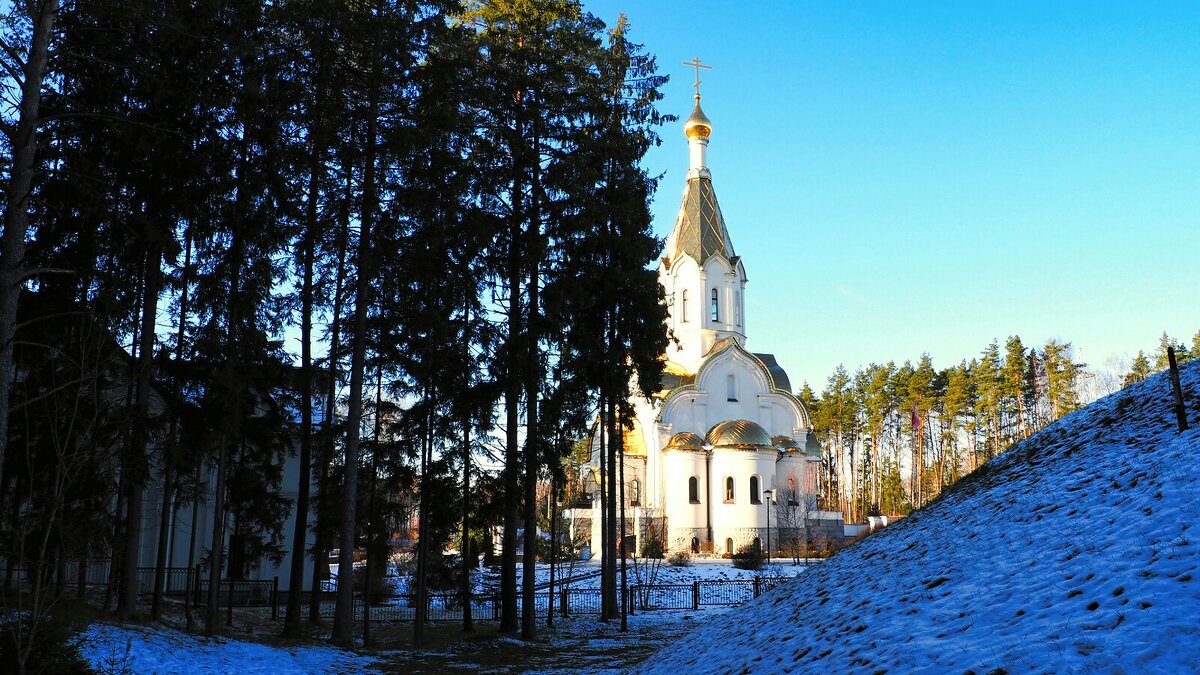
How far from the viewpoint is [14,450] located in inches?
582

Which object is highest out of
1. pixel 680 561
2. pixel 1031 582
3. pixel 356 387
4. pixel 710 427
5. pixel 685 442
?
pixel 710 427

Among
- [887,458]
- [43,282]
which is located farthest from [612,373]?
[887,458]

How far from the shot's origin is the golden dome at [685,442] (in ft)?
153

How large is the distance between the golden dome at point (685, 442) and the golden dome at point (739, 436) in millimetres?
689

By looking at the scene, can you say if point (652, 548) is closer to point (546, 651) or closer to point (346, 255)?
point (546, 651)

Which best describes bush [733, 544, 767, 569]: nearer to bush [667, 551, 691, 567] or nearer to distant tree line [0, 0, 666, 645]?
bush [667, 551, 691, 567]

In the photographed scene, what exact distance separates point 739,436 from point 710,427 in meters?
3.80

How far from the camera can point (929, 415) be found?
65938 mm

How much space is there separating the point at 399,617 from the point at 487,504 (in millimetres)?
8080

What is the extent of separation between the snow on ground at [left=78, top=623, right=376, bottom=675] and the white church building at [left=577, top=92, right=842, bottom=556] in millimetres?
29954

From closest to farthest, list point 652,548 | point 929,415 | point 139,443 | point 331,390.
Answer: point 139,443
point 331,390
point 652,548
point 929,415

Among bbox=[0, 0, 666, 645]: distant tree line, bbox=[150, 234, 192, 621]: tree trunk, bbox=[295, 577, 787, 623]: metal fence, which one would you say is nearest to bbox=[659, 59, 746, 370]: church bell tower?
bbox=[295, 577, 787, 623]: metal fence

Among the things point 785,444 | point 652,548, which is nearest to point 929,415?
point 785,444

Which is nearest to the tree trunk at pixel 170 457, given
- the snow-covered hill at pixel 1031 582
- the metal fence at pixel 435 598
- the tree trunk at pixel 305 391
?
the tree trunk at pixel 305 391
